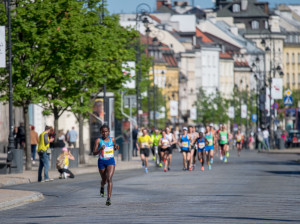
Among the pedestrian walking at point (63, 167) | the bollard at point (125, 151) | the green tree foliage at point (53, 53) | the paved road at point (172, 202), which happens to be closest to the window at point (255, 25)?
the bollard at point (125, 151)

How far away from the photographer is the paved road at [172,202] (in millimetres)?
16969

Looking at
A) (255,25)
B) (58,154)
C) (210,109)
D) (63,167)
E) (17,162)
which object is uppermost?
(255,25)

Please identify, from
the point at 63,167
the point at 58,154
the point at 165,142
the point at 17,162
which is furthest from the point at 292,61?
the point at 63,167

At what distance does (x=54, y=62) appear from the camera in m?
37.8

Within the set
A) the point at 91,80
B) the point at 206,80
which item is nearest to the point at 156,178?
the point at 91,80

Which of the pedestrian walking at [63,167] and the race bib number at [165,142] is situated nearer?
the pedestrian walking at [63,167]

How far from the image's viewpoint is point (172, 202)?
2052 centimetres

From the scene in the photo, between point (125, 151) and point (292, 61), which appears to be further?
point (292, 61)

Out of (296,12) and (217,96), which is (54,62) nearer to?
(217,96)

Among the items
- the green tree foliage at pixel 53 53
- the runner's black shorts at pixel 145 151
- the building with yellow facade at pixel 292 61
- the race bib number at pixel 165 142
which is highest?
the building with yellow facade at pixel 292 61

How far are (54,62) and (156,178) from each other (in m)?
8.07

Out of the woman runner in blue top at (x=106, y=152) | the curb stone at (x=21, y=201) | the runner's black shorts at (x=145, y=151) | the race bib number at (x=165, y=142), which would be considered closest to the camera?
the woman runner in blue top at (x=106, y=152)

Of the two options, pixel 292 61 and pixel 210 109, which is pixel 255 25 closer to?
pixel 292 61

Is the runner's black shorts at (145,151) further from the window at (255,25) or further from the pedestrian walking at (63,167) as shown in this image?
the window at (255,25)
